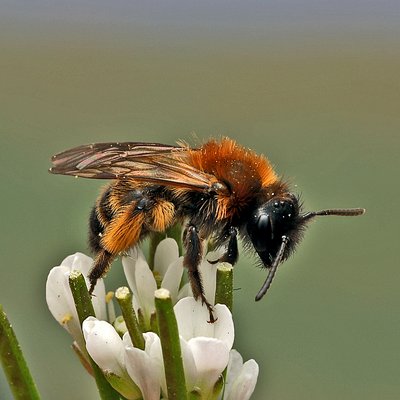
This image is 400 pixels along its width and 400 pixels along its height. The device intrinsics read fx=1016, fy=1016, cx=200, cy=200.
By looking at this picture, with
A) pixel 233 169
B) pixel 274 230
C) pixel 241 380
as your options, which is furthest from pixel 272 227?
pixel 241 380

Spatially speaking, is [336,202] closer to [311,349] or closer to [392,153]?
[311,349]

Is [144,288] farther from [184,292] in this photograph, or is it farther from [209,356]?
[209,356]

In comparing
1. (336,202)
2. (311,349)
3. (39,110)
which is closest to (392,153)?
(39,110)

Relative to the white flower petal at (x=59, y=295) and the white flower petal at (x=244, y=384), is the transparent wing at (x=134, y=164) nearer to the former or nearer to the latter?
the white flower petal at (x=59, y=295)

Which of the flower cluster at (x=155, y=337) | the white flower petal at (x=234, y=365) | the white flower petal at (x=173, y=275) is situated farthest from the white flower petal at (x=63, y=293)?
the white flower petal at (x=234, y=365)

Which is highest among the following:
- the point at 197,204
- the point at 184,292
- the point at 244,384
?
the point at 197,204

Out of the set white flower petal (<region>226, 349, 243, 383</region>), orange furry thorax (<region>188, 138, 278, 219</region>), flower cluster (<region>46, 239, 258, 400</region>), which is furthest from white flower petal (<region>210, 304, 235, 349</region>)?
orange furry thorax (<region>188, 138, 278, 219</region>)

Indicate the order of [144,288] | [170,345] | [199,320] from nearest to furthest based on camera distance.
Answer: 1. [170,345]
2. [199,320]
3. [144,288]
